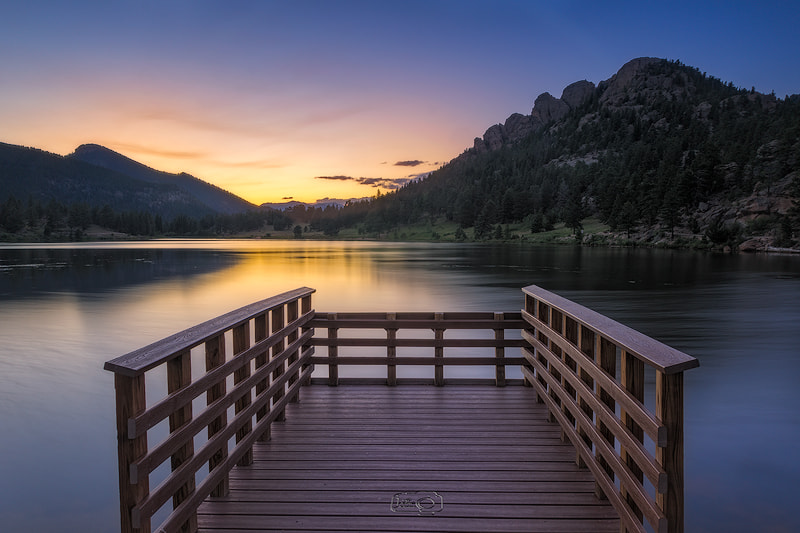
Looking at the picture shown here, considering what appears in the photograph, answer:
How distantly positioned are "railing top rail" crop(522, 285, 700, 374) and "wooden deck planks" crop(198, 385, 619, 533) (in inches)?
62.1

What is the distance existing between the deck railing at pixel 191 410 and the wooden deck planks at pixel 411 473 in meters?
0.35

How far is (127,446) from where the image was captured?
3.08m

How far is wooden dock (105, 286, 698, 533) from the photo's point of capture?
3195 mm

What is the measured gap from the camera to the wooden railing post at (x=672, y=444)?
301cm

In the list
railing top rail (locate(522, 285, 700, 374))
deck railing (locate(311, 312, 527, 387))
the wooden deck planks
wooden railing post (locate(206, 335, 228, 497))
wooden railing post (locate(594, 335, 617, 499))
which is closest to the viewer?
railing top rail (locate(522, 285, 700, 374))

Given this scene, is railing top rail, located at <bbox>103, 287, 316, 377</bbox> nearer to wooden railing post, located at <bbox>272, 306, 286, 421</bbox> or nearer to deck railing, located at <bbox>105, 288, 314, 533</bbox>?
Answer: deck railing, located at <bbox>105, 288, 314, 533</bbox>

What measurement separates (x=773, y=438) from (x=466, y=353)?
8862mm

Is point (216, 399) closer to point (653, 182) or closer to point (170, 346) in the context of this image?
point (170, 346)

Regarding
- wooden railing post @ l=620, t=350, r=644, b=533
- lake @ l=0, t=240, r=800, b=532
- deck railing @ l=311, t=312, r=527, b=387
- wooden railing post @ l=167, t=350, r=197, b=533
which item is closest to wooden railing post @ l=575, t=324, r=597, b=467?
wooden railing post @ l=620, t=350, r=644, b=533

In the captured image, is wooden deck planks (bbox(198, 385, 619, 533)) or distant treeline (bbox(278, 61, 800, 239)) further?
distant treeline (bbox(278, 61, 800, 239))

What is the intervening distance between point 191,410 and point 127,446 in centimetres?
69

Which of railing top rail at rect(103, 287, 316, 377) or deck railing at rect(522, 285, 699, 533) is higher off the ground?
railing top rail at rect(103, 287, 316, 377)

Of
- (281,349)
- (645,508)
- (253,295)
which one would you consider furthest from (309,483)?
(253,295)

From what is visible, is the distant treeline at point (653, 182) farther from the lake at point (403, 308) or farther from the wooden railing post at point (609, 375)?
the wooden railing post at point (609, 375)
